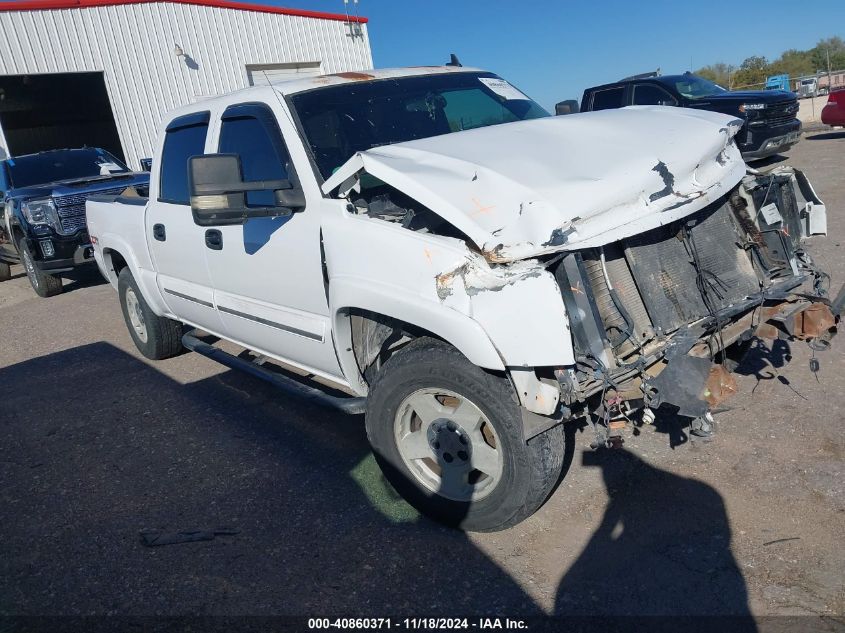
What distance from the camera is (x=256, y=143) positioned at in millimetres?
3787

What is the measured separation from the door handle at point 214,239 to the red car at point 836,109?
655 inches

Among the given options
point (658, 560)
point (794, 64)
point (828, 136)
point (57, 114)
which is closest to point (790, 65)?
point (794, 64)

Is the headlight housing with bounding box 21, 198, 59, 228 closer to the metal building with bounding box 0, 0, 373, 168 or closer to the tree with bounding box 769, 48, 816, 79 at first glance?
the metal building with bounding box 0, 0, 373, 168

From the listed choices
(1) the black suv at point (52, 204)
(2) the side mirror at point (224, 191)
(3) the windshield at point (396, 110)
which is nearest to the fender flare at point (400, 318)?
(2) the side mirror at point (224, 191)

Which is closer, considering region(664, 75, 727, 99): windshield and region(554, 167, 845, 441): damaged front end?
region(554, 167, 845, 441): damaged front end

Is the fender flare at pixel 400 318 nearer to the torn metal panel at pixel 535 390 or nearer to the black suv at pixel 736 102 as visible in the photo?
the torn metal panel at pixel 535 390

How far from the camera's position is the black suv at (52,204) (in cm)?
907

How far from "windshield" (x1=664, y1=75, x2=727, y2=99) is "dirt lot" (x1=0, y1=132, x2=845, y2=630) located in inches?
387

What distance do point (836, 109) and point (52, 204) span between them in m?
16.7

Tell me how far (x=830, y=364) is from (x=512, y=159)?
2.82 metres

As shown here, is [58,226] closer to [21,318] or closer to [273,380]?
[21,318]

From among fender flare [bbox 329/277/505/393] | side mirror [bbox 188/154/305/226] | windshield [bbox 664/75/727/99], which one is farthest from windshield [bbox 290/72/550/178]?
windshield [bbox 664/75/727/99]

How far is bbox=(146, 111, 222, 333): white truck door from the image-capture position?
14.4 feet

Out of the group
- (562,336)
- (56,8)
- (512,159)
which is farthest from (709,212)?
(56,8)
